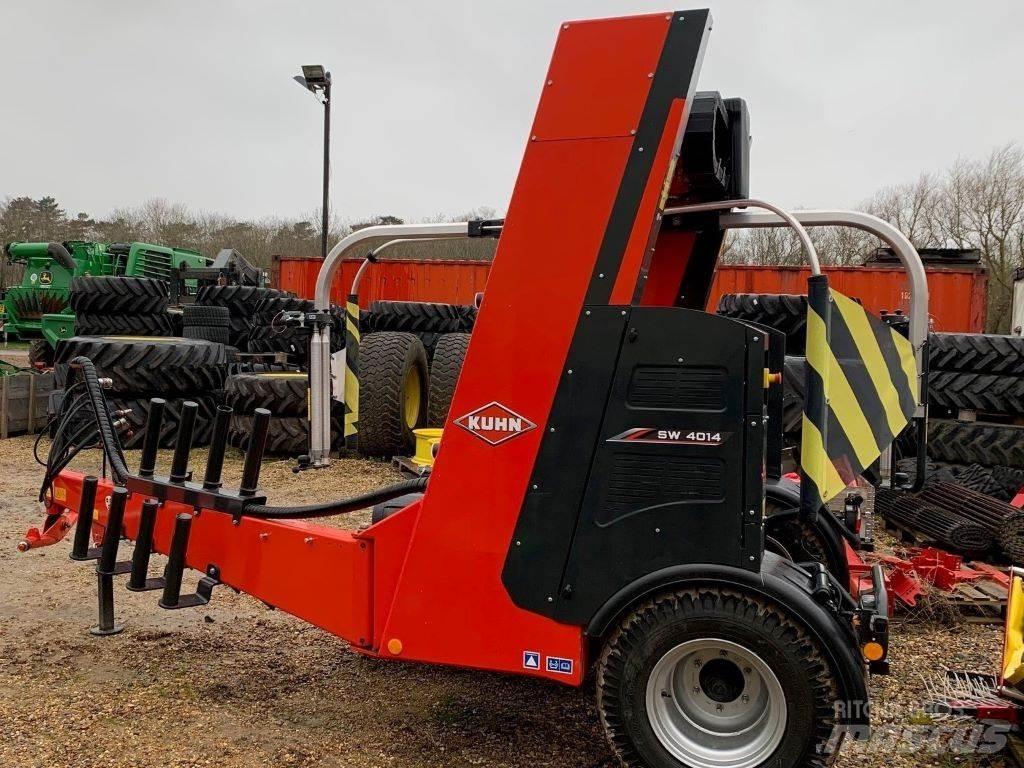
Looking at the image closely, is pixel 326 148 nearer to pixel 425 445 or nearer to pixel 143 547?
pixel 425 445

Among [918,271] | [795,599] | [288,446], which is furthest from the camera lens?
[288,446]

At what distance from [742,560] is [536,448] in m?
0.68

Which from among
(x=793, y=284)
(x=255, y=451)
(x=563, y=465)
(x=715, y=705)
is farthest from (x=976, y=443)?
(x=793, y=284)

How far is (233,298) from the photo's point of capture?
48.3 ft

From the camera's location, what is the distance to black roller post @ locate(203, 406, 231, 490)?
128 inches

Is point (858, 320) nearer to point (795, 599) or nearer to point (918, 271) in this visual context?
point (918, 271)

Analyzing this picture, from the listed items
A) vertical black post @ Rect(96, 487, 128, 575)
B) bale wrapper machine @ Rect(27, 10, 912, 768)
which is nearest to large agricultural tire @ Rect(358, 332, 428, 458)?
vertical black post @ Rect(96, 487, 128, 575)

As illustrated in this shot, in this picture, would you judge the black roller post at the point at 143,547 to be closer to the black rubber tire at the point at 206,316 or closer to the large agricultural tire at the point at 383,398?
the large agricultural tire at the point at 383,398

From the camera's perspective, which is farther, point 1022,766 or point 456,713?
point 456,713

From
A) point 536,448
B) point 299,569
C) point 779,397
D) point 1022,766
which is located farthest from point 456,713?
point 1022,766

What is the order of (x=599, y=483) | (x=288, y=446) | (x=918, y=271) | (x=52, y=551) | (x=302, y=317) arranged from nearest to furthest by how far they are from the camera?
(x=599, y=483) < (x=918, y=271) < (x=52, y=551) < (x=302, y=317) < (x=288, y=446)

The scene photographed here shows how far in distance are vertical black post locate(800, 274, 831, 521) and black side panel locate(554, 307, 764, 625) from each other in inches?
12.7

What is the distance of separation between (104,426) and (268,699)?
4.78 ft

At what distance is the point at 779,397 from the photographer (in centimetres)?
303
